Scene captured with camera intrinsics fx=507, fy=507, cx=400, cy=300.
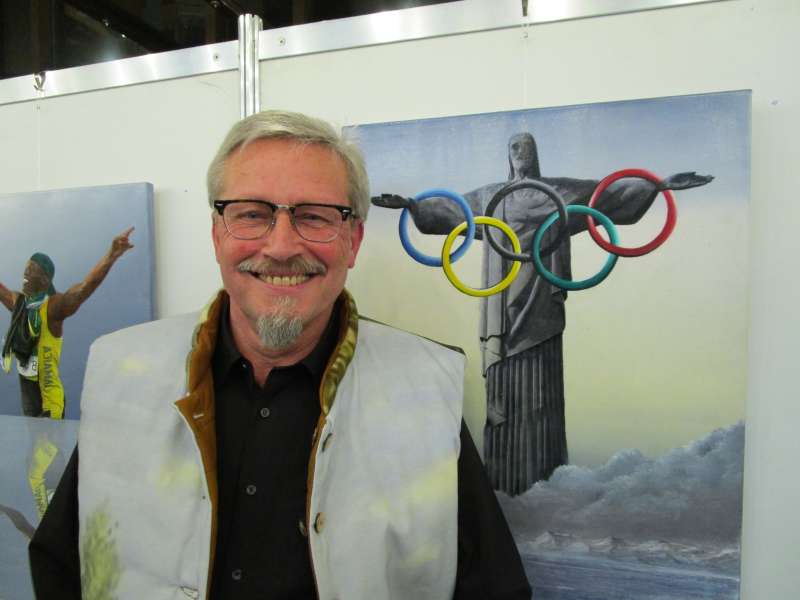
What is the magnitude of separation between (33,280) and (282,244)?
0.87 m

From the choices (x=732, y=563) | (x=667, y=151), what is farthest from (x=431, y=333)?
(x=732, y=563)

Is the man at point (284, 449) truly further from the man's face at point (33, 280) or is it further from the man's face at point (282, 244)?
the man's face at point (33, 280)

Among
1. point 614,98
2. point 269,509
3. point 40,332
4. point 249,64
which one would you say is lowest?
point 269,509

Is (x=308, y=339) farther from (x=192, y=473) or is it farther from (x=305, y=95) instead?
(x=305, y=95)

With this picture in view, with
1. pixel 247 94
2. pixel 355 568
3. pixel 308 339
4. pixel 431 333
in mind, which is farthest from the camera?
pixel 247 94

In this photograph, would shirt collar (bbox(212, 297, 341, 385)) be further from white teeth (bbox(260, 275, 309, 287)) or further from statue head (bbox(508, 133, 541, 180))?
statue head (bbox(508, 133, 541, 180))

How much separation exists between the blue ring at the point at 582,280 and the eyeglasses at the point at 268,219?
37cm

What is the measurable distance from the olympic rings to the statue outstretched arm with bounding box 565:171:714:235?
0.02m

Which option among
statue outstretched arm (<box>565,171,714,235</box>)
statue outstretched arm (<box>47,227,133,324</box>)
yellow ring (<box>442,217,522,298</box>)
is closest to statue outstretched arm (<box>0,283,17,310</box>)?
statue outstretched arm (<box>47,227,133,324</box>)

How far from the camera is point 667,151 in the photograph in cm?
90

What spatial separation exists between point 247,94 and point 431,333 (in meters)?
0.68

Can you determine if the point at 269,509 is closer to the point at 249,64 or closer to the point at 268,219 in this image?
the point at 268,219

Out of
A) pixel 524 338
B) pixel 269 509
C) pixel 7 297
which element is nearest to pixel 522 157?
pixel 524 338

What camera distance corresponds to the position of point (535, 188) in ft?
3.14
